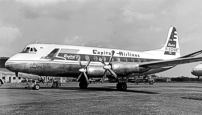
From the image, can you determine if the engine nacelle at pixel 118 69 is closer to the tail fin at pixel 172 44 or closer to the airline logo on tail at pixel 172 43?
the tail fin at pixel 172 44

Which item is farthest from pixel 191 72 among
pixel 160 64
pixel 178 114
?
pixel 178 114

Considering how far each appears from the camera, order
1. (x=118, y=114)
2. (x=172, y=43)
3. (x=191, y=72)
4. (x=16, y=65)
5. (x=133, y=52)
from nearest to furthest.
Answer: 1. (x=118, y=114)
2. (x=16, y=65)
3. (x=133, y=52)
4. (x=172, y=43)
5. (x=191, y=72)

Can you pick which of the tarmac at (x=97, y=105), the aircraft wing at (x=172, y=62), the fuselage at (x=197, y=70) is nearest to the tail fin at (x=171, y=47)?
the fuselage at (x=197, y=70)

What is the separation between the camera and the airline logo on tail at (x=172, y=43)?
31625mm

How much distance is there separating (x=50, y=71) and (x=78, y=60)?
2955 millimetres

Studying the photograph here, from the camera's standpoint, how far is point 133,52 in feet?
86.6

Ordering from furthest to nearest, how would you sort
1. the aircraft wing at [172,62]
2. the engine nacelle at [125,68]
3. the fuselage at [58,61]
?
the engine nacelle at [125,68], the fuselage at [58,61], the aircraft wing at [172,62]

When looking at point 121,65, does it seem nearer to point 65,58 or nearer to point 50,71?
point 65,58

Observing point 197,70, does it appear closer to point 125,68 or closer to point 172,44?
point 172,44

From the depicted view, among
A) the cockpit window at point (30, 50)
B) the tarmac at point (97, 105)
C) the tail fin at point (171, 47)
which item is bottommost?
the tarmac at point (97, 105)

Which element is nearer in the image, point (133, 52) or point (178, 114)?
point (178, 114)

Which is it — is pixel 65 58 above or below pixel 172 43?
below

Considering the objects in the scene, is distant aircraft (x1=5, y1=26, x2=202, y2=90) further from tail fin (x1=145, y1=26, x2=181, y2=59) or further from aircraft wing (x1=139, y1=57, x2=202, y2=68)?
tail fin (x1=145, y1=26, x2=181, y2=59)

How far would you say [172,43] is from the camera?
32.2 metres
